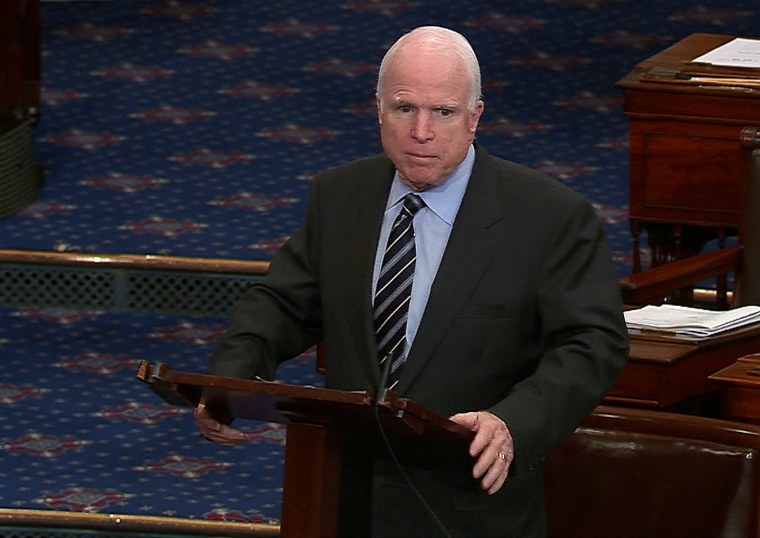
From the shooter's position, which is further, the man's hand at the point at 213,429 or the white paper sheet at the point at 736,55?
the white paper sheet at the point at 736,55

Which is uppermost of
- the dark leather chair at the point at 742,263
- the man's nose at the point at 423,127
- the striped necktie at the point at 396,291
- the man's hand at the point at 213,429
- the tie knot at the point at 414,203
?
the man's nose at the point at 423,127

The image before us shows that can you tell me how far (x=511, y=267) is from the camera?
1.89 meters

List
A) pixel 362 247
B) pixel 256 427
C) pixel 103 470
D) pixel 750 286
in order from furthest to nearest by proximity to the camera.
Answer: pixel 256 427 → pixel 103 470 → pixel 750 286 → pixel 362 247

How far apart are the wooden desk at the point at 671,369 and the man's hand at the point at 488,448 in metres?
1.04

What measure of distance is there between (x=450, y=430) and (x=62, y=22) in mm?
5160

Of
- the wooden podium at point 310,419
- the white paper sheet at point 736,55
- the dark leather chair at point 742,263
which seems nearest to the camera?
the wooden podium at point 310,419

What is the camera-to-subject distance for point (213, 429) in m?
1.80

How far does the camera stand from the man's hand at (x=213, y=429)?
5.85 feet

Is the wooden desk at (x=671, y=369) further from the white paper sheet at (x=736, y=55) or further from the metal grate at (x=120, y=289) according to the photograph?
the metal grate at (x=120, y=289)

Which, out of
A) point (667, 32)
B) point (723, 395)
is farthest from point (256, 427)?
point (667, 32)

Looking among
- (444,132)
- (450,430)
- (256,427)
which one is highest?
(444,132)

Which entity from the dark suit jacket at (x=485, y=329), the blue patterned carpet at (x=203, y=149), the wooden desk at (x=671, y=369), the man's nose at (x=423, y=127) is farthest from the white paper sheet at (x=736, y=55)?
the man's nose at (x=423, y=127)

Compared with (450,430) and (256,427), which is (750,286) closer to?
(256,427)

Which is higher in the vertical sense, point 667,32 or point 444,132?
point 444,132
